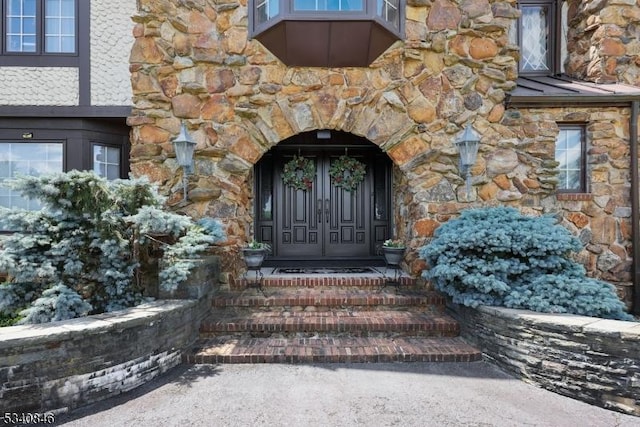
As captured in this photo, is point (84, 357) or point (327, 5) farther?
point (327, 5)

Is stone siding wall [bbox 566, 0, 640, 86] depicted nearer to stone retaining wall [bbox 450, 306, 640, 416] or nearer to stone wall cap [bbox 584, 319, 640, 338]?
stone wall cap [bbox 584, 319, 640, 338]

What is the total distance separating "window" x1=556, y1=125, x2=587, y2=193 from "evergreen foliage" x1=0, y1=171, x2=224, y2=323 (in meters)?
5.35

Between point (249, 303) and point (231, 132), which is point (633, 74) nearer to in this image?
point (231, 132)

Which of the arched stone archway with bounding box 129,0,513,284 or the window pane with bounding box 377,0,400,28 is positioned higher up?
the window pane with bounding box 377,0,400,28

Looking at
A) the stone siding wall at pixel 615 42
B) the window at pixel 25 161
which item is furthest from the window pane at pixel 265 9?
the stone siding wall at pixel 615 42

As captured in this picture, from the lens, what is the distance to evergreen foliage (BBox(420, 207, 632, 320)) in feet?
11.0

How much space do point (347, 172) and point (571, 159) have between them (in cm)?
369

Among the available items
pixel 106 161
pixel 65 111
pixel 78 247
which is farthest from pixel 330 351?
pixel 65 111

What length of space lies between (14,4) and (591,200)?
9875 mm

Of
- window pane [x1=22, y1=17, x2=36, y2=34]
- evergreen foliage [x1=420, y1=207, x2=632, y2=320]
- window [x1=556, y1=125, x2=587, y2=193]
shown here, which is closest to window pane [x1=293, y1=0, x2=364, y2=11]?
evergreen foliage [x1=420, y1=207, x2=632, y2=320]

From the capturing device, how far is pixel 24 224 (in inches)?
131

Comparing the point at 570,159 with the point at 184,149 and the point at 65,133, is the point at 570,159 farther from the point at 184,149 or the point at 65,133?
the point at 65,133

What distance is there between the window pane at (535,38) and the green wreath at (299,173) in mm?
4316

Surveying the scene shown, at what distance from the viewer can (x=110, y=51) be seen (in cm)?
578
